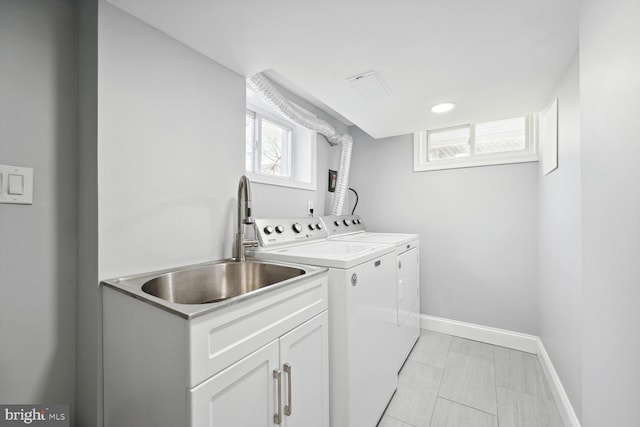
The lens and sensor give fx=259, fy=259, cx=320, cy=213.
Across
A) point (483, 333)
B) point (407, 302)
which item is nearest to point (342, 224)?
point (407, 302)

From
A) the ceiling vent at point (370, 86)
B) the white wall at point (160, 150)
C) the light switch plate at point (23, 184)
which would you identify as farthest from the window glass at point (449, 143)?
the light switch plate at point (23, 184)

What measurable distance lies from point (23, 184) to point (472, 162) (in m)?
2.97

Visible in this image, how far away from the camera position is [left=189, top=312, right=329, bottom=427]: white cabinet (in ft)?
2.46

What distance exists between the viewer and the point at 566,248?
58.0 inches

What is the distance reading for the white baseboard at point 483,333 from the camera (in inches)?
87.5

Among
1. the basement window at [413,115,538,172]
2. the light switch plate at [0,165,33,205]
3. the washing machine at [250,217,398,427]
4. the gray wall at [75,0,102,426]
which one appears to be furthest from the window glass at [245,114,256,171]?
the basement window at [413,115,538,172]

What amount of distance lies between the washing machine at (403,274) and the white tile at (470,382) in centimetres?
32

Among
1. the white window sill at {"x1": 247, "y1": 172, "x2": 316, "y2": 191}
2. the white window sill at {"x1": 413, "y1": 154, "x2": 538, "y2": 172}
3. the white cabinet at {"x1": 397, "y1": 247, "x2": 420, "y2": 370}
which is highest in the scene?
the white window sill at {"x1": 413, "y1": 154, "x2": 538, "y2": 172}

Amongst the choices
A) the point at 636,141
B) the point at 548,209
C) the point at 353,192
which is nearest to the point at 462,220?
the point at 548,209

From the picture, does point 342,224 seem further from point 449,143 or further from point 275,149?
point 449,143

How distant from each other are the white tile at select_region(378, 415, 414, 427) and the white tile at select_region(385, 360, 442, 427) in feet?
0.08

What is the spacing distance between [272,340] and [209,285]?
55 cm

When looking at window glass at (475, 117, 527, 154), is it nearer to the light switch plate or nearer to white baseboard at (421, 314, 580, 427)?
white baseboard at (421, 314, 580, 427)

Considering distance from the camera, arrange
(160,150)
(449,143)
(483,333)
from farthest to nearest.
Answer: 1. (449,143)
2. (483,333)
3. (160,150)
